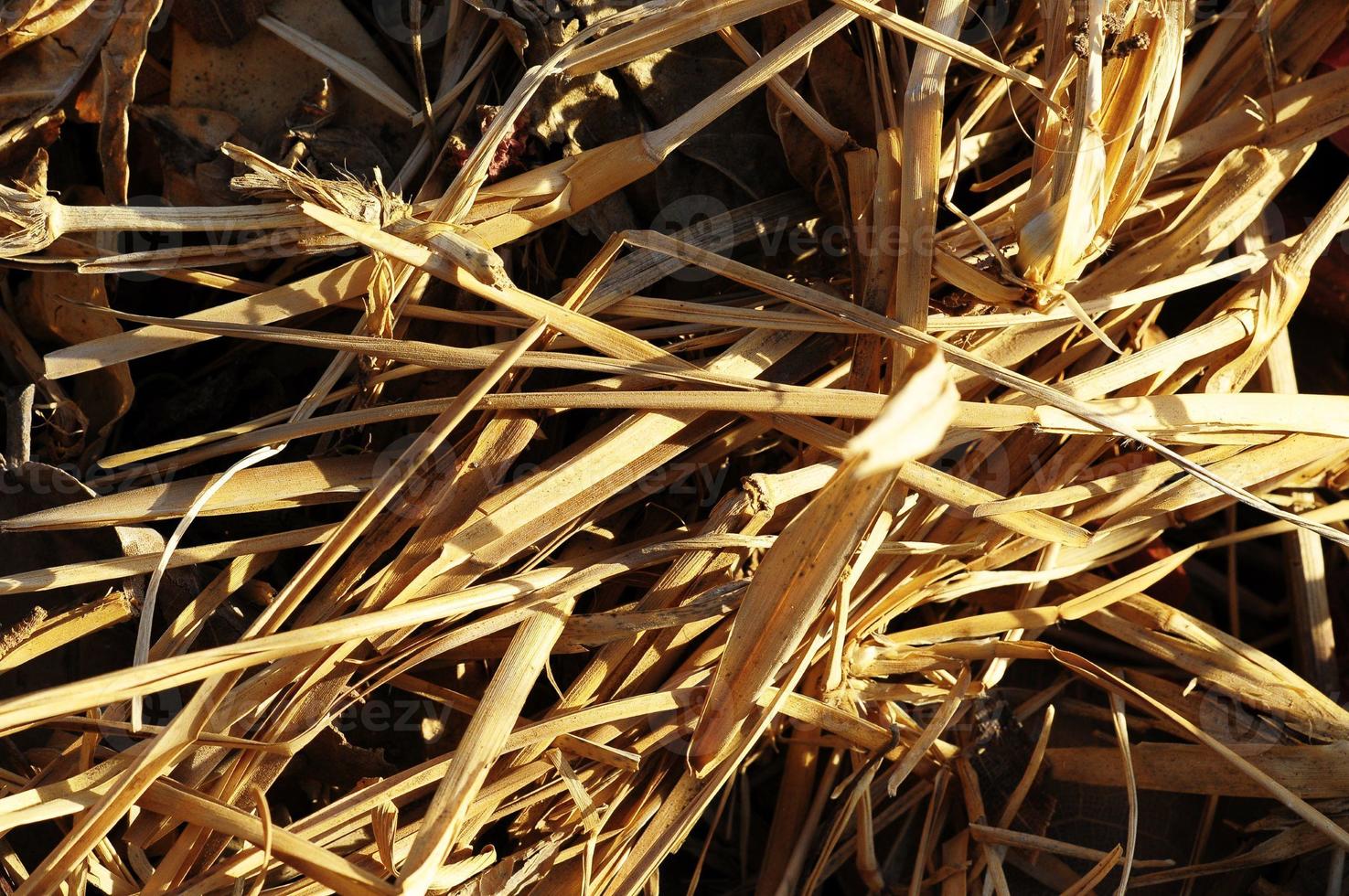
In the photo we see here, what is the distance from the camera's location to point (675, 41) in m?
0.97

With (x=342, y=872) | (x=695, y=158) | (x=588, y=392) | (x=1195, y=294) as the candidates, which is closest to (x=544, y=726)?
(x=342, y=872)

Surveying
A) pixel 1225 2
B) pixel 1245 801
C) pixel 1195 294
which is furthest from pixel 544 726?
pixel 1225 2

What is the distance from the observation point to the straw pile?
3.00ft

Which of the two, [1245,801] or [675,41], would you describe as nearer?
[675,41]

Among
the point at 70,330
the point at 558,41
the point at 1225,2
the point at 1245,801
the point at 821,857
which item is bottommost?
the point at 821,857

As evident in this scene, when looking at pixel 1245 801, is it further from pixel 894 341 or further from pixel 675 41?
pixel 675 41

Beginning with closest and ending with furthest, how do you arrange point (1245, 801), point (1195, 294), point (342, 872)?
1. point (342, 872)
2. point (1245, 801)
3. point (1195, 294)

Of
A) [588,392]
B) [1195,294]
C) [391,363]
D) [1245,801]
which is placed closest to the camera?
[588,392]

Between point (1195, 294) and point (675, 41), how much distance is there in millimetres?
748

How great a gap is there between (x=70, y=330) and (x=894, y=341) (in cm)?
88

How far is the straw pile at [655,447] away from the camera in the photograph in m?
0.92

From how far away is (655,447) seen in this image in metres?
0.98

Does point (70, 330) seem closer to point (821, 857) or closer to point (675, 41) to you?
point (675, 41)

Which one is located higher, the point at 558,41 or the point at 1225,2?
the point at 1225,2
